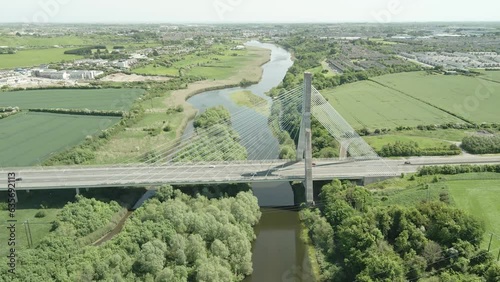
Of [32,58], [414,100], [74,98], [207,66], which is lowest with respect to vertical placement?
[414,100]

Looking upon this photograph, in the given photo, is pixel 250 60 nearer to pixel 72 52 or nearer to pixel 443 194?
pixel 72 52

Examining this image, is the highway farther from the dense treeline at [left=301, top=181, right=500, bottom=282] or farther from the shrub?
the dense treeline at [left=301, top=181, right=500, bottom=282]

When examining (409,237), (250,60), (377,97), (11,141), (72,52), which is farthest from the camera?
(72,52)

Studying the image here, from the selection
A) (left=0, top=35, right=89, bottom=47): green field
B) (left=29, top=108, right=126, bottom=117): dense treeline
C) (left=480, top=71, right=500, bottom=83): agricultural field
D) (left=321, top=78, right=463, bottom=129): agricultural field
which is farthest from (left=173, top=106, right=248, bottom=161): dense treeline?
(left=0, top=35, right=89, bottom=47): green field

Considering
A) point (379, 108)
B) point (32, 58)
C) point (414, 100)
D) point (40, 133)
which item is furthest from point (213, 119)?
point (32, 58)

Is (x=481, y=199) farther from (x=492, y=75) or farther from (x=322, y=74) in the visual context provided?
(x=492, y=75)

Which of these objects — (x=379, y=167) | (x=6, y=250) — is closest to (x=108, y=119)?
(x=6, y=250)
